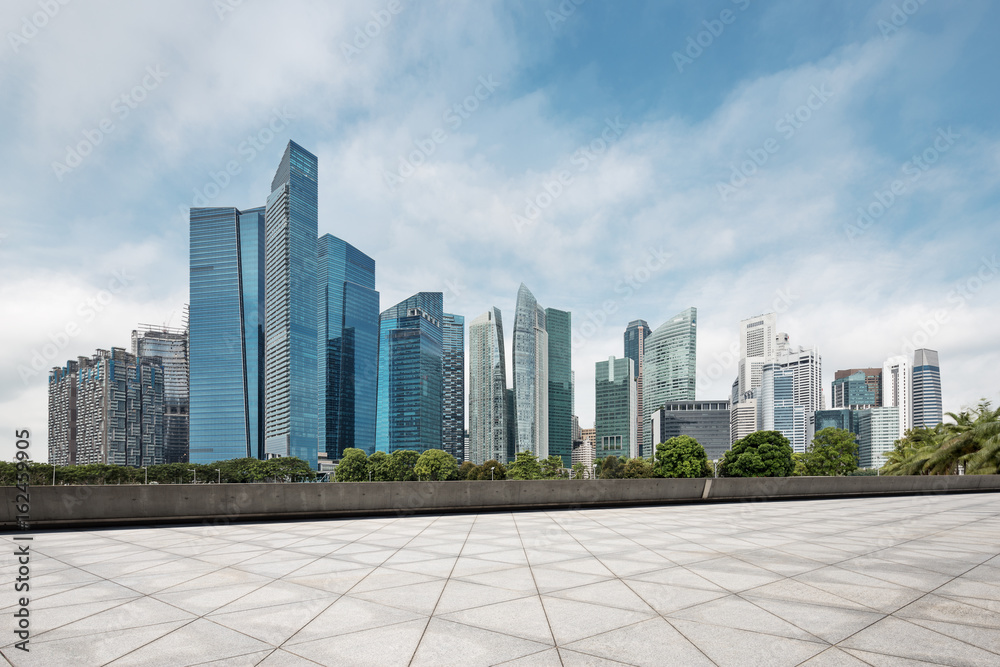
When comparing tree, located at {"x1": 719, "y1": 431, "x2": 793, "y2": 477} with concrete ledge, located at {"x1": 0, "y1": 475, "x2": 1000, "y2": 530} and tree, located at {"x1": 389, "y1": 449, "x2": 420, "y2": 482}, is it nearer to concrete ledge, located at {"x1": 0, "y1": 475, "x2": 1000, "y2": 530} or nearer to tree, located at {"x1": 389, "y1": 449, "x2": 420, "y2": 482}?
concrete ledge, located at {"x1": 0, "y1": 475, "x2": 1000, "y2": 530}

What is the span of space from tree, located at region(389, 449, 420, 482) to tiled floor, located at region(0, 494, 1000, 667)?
111611mm

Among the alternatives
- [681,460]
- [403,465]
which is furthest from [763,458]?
[403,465]

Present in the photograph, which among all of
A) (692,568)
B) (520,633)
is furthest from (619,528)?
(520,633)

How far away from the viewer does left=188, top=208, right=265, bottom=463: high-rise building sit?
17400 centimetres

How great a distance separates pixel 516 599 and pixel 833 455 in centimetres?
8653

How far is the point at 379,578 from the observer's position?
7199mm

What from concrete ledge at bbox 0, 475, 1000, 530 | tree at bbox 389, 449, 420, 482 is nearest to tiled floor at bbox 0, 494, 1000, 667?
concrete ledge at bbox 0, 475, 1000, 530

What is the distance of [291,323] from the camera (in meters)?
177

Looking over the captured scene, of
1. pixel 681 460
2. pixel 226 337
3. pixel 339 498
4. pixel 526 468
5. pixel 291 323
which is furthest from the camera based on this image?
pixel 226 337

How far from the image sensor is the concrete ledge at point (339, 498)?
13102mm

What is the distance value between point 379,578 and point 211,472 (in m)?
135

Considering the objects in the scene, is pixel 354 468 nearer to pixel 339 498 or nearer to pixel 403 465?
pixel 403 465

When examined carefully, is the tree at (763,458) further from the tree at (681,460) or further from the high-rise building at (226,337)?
the high-rise building at (226,337)

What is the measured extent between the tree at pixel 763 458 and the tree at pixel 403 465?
67492mm
